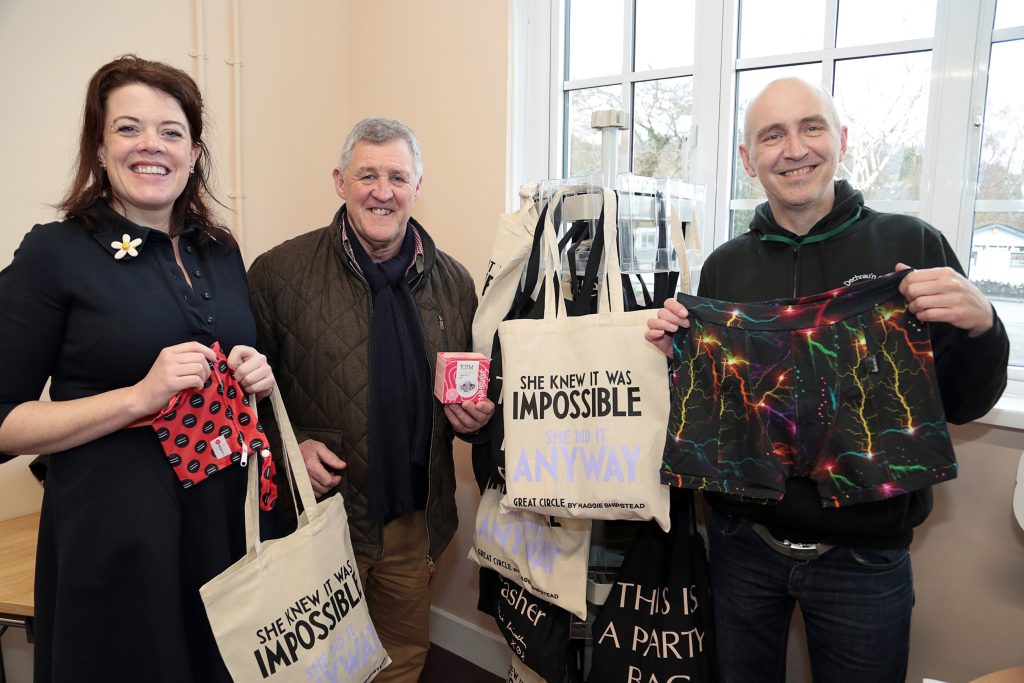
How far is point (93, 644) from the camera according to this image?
107 centimetres

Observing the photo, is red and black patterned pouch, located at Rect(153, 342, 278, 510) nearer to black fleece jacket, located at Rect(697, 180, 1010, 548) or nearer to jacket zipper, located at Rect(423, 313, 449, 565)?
jacket zipper, located at Rect(423, 313, 449, 565)

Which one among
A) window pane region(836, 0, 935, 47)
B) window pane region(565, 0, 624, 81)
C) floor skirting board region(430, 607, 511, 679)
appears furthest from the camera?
floor skirting board region(430, 607, 511, 679)

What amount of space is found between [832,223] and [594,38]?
4.02 feet

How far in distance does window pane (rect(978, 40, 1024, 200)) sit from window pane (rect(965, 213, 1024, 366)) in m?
0.06

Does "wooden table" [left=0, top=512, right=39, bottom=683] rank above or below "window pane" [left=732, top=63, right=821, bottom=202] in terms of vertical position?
below

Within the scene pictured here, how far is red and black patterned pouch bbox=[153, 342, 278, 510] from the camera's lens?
113cm

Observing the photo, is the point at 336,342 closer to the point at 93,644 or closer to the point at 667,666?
the point at 93,644

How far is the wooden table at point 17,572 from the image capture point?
1.51m

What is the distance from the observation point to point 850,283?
1.21 m

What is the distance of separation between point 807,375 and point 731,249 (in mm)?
353

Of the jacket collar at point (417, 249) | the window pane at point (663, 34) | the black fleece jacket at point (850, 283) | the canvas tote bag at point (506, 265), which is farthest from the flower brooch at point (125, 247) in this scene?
the window pane at point (663, 34)

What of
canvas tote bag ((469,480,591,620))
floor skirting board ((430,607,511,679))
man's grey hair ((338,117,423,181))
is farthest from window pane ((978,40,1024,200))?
floor skirting board ((430,607,511,679))

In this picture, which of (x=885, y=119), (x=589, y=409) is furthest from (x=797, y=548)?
(x=885, y=119)

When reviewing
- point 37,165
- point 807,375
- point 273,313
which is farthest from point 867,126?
point 37,165
